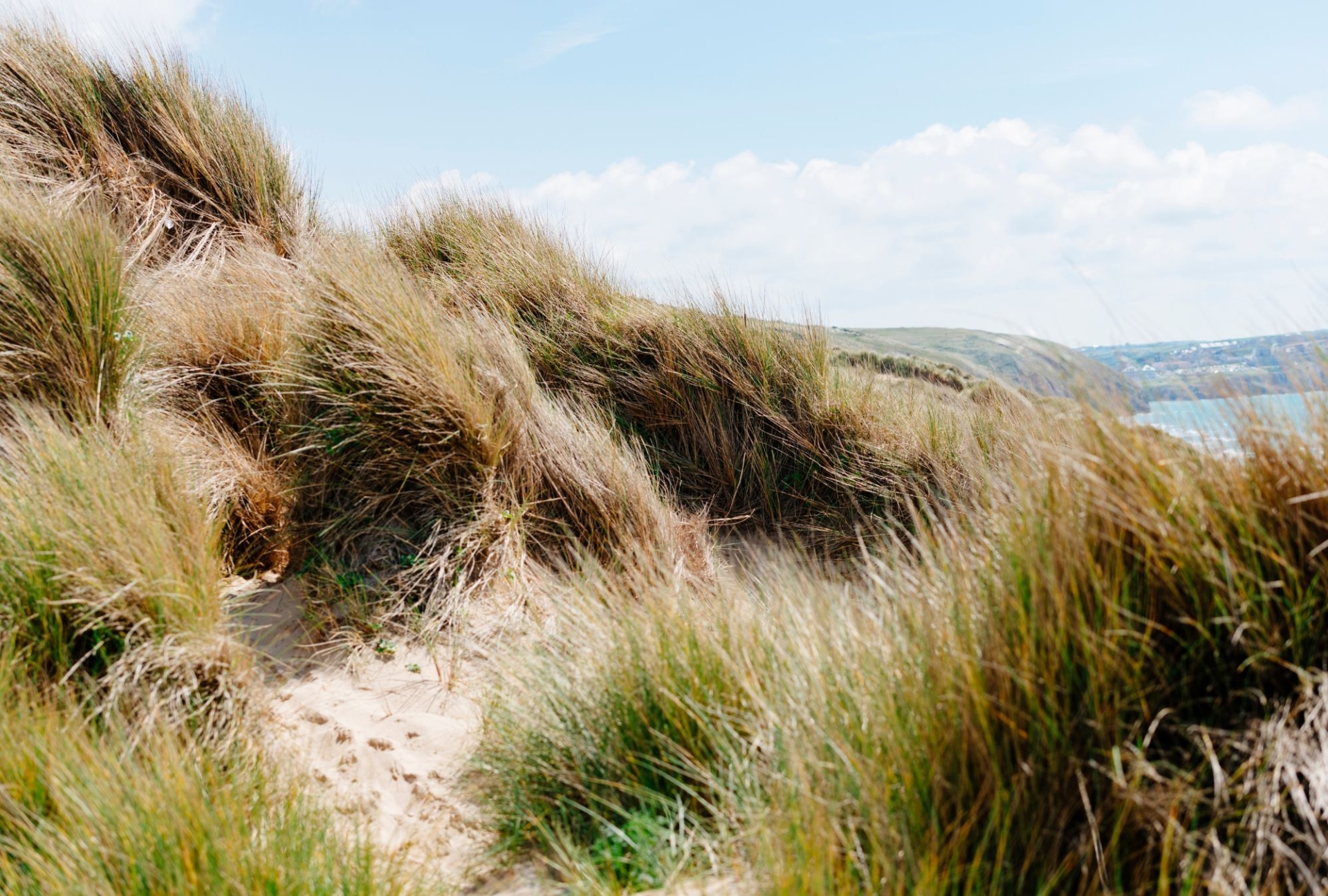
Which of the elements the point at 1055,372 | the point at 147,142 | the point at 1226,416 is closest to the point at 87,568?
the point at 1055,372

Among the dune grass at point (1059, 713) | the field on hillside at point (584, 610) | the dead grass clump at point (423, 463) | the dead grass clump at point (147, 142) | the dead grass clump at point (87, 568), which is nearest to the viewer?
the dune grass at point (1059, 713)

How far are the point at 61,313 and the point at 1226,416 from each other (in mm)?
5107

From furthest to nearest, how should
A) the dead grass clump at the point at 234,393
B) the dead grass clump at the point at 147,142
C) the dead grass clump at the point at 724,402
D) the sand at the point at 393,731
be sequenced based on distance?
the dead grass clump at the point at 147,142 → the dead grass clump at the point at 724,402 → the dead grass clump at the point at 234,393 → the sand at the point at 393,731

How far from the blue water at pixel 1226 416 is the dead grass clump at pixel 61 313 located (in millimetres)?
4482

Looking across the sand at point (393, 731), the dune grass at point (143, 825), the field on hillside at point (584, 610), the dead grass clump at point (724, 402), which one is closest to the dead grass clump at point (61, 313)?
the field on hillside at point (584, 610)

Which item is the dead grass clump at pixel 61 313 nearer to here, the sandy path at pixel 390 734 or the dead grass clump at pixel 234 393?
the dead grass clump at pixel 234 393

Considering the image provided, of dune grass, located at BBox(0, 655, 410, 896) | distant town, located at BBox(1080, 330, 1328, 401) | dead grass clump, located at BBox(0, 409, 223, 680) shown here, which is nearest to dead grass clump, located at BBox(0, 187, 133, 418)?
dead grass clump, located at BBox(0, 409, 223, 680)

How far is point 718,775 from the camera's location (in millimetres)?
2500

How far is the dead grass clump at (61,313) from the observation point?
4.31m

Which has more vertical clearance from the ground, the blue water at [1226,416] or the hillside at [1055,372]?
the hillside at [1055,372]

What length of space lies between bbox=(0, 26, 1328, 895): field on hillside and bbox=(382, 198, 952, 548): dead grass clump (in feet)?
0.10

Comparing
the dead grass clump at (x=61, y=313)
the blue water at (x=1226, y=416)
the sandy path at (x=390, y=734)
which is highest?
the dead grass clump at (x=61, y=313)

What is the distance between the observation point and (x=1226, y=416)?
2.36m

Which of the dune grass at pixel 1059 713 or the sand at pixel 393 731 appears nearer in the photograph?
the dune grass at pixel 1059 713
